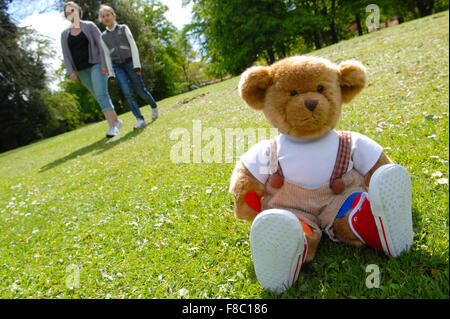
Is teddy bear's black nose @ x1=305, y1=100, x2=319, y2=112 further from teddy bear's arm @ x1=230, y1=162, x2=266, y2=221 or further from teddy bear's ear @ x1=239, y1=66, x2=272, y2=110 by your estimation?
teddy bear's arm @ x1=230, y1=162, x2=266, y2=221

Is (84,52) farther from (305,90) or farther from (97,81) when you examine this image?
(305,90)

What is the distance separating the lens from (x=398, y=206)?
4.55 ft

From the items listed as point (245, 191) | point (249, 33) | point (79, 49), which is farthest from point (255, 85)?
point (249, 33)

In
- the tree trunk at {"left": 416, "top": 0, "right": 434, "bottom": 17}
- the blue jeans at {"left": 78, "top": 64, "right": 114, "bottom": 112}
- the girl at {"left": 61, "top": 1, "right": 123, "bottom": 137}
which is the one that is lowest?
the tree trunk at {"left": 416, "top": 0, "right": 434, "bottom": 17}

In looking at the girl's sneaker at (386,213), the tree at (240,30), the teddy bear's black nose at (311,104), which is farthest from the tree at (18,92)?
the girl's sneaker at (386,213)

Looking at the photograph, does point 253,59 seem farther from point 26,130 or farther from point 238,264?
point 238,264

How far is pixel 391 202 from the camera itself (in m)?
1.36

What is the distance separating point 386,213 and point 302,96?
2.56ft

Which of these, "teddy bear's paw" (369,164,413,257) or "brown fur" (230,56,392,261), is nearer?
"teddy bear's paw" (369,164,413,257)

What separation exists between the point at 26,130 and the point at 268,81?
31726mm

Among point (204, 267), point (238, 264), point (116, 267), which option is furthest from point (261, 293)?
point (116, 267)

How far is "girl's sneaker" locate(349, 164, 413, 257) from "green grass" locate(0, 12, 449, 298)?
0.32ft

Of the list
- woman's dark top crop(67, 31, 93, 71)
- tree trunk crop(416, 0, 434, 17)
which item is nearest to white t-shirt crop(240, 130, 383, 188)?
woman's dark top crop(67, 31, 93, 71)

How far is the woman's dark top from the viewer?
6746mm
